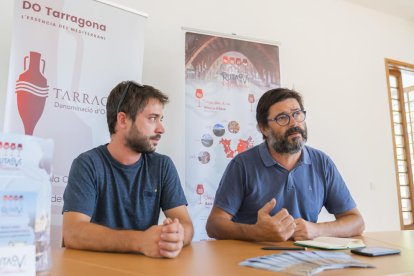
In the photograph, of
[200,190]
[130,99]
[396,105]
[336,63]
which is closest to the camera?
[130,99]

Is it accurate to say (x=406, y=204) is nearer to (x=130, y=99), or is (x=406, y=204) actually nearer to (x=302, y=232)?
(x=302, y=232)

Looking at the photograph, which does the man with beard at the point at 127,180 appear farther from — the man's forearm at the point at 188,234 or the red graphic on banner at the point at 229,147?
the red graphic on banner at the point at 229,147

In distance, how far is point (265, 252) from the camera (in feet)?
3.59

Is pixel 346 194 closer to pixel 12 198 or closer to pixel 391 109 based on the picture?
pixel 12 198

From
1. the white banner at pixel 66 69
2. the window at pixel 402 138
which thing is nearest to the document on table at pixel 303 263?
the white banner at pixel 66 69

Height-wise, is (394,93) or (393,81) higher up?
(393,81)

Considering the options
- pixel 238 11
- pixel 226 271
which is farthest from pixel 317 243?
pixel 238 11

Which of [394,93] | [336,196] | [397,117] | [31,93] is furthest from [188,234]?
[394,93]

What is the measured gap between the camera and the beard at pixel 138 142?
166 cm

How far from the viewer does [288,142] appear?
1837mm

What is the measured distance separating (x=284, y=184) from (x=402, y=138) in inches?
123

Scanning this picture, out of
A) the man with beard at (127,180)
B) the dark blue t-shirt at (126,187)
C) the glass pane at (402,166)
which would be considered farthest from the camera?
the glass pane at (402,166)

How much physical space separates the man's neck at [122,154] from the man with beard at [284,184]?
43 centimetres

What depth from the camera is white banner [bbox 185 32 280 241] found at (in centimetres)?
264
